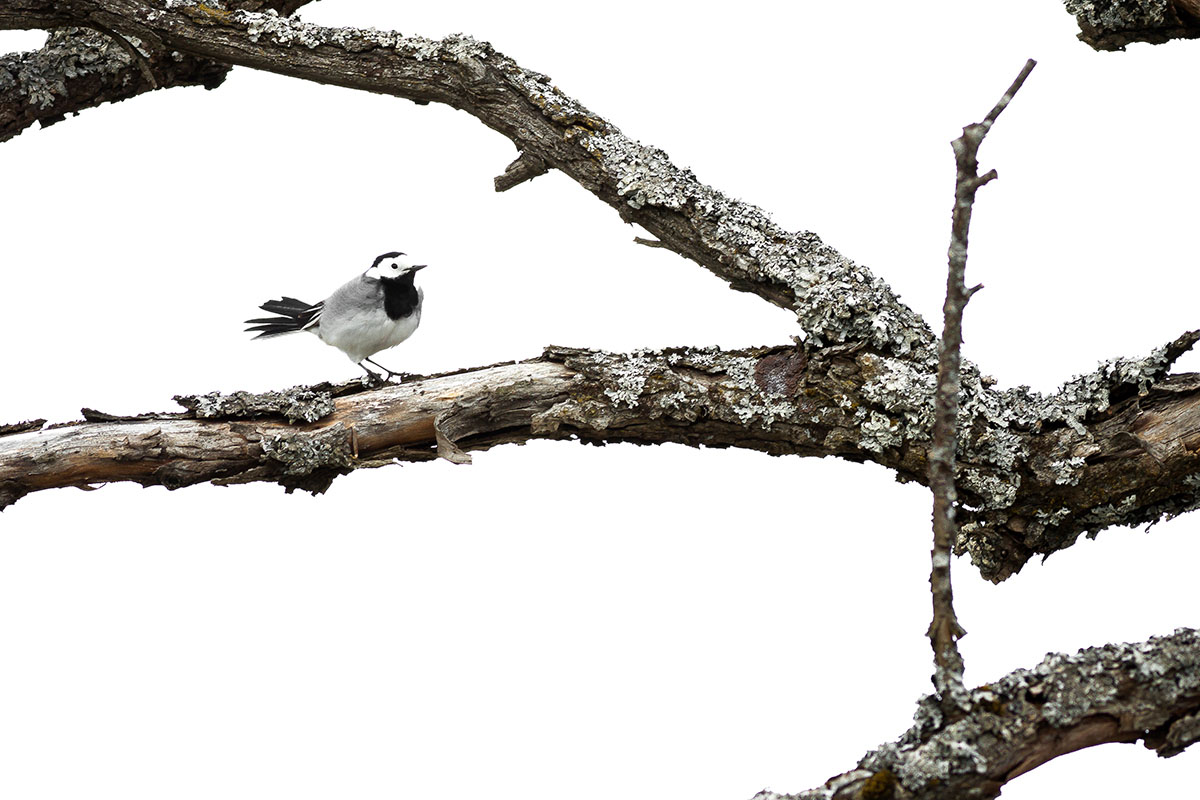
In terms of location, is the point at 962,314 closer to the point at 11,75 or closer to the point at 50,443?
the point at 50,443

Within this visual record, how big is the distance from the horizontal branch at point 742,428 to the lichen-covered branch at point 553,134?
0.14m

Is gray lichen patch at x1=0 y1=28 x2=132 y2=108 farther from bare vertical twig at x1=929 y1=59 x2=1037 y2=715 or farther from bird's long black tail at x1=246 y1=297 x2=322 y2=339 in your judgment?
bare vertical twig at x1=929 y1=59 x2=1037 y2=715

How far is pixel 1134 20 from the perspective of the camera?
345 centimetres

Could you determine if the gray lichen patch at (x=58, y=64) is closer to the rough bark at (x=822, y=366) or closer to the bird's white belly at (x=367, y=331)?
the rough bark at (x=822, y=366)

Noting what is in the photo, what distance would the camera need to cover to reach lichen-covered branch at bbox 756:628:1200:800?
7.99 feet

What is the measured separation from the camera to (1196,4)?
3354 millimetres

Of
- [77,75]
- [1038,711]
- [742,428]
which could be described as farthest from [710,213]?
[77,75]

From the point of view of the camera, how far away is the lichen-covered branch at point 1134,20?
3410mm

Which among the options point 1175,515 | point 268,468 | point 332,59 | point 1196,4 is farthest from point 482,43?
point 1175,515

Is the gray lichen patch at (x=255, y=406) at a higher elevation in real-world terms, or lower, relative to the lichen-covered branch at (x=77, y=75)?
lower

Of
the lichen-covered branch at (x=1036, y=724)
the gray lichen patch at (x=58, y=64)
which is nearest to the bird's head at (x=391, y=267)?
the gray lichen patch at (x=58, y=64)

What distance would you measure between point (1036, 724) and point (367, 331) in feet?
6.46

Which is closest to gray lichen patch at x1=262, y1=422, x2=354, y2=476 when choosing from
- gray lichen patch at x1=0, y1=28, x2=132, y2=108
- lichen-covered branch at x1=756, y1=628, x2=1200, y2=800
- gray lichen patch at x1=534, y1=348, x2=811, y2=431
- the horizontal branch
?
the horizontal branch

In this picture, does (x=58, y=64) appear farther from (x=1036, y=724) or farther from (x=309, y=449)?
(x=1036, y=724)
